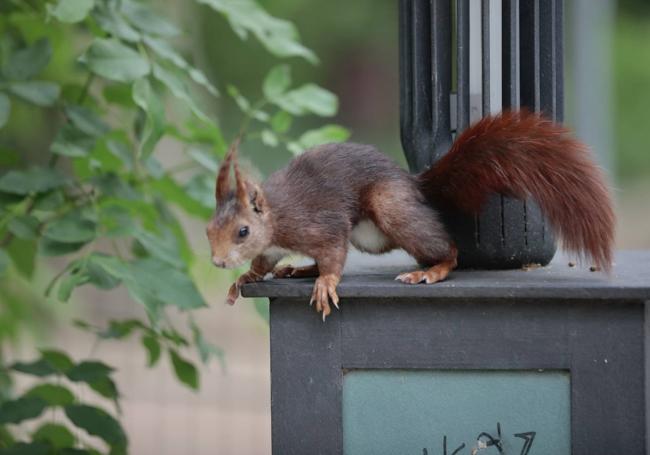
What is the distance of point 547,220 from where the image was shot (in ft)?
5.24

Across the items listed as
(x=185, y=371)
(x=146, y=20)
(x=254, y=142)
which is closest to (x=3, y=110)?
(x=146, y=20)

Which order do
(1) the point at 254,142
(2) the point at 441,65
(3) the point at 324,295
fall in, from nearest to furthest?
(3) the point at 324,295
(2) the point at 441,65
(1) the point at 254,142

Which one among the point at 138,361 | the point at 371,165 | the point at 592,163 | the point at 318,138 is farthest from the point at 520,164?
the point at 138,361

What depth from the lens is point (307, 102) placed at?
1.98 metres

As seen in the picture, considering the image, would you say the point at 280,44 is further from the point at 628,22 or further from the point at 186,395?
the point at 628,22

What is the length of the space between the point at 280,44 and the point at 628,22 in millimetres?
5518

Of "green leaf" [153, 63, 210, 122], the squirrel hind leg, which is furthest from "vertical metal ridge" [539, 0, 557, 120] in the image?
"green leaf" [153, 63, 210, 122]

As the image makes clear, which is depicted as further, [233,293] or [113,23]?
[113,23]

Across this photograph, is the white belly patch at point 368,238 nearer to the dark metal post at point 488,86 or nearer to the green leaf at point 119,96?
the dark metal post at point 488,86

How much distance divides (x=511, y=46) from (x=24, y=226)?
82 centimetres

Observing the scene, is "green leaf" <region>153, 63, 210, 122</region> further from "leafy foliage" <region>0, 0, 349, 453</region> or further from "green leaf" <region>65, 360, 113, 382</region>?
"green leaf" <region>65, 360, 113, 382</region>

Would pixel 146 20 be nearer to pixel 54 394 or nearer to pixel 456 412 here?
pixel 54 394

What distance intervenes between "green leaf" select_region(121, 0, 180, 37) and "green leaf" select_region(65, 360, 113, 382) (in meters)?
0.56

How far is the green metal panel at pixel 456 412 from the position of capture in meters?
1.50
